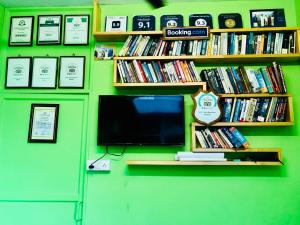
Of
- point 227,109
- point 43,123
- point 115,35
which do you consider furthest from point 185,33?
point 43,123

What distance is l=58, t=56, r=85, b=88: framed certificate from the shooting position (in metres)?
2.65

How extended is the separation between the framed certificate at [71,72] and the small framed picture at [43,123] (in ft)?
0.76

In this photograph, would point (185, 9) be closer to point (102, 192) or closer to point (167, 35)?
point (167, 35)

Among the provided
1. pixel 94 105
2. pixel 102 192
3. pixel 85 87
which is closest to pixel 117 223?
pixel 102 192

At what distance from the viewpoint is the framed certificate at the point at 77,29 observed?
2.73 m

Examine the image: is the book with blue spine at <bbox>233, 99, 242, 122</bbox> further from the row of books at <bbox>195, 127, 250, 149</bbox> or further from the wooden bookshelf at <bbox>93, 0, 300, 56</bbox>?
the wooden bookshelf at <bbox>93, 0, 300, 56</bbox>

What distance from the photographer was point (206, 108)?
2.38 m

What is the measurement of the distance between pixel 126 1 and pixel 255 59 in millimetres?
1299

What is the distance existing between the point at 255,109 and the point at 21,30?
227 cm

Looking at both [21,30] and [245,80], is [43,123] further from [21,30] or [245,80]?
[245,80]

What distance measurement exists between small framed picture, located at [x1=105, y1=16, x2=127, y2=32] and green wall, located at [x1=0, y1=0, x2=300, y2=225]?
Answer: 0.33m

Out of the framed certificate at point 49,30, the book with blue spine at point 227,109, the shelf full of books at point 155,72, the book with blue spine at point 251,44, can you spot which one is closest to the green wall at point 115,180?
the shelf full of books at point 155,72

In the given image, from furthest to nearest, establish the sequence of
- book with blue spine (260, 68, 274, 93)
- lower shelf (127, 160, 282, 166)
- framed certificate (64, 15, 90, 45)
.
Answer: framed certificate (64, 15, 90, 45) < book with blue spine (260, 68, 274, 93) < lower shelf (127, 160, 282, 166)

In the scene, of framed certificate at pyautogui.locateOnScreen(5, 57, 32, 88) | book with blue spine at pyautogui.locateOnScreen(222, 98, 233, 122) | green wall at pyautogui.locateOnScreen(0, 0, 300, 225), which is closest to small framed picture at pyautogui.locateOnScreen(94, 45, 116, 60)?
green wall at pyautogui.locateOnScreen(0, 0, 300, 225)
